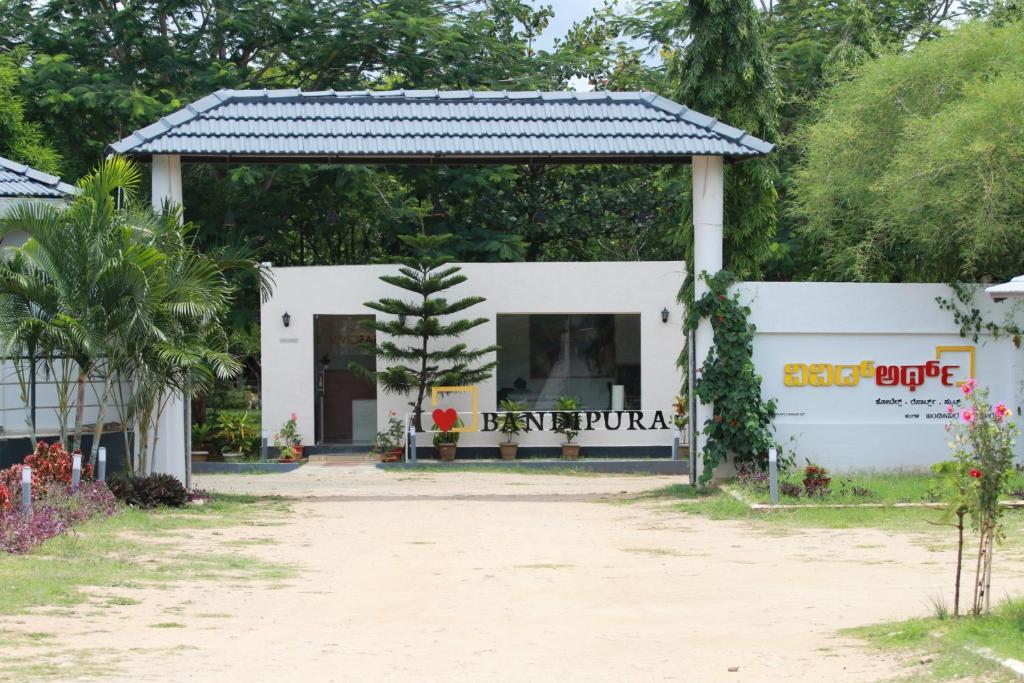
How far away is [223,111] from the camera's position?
56.5ft

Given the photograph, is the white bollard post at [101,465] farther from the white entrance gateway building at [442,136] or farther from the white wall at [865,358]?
the white wall at [865,358]

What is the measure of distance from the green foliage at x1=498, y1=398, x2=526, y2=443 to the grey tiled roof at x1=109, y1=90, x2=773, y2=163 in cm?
762

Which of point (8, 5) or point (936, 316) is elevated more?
point (8, 5)

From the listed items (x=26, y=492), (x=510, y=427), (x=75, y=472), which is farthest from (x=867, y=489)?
(x=510, y=427)

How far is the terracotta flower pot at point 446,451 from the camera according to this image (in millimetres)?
23406

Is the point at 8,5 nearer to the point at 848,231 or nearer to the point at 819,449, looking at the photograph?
the point at 848,231

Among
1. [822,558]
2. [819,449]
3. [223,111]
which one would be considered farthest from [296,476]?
[822,558]

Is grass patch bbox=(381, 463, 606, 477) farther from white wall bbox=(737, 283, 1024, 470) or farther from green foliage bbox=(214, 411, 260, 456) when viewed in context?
white wall bbox=(737, 283, 1024, 470)

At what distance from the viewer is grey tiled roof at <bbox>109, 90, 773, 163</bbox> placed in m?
16.6

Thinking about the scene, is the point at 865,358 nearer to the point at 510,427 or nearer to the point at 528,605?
the point at 528,605

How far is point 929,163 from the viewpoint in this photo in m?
15.8

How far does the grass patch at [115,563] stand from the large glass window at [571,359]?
35.5 ft

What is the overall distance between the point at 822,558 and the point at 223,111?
9.82 m

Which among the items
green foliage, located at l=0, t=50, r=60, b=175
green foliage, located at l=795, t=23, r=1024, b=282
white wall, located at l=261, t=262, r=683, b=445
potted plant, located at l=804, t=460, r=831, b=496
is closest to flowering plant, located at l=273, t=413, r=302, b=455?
white wall, located at l=261, t=262, r=683, b=445
